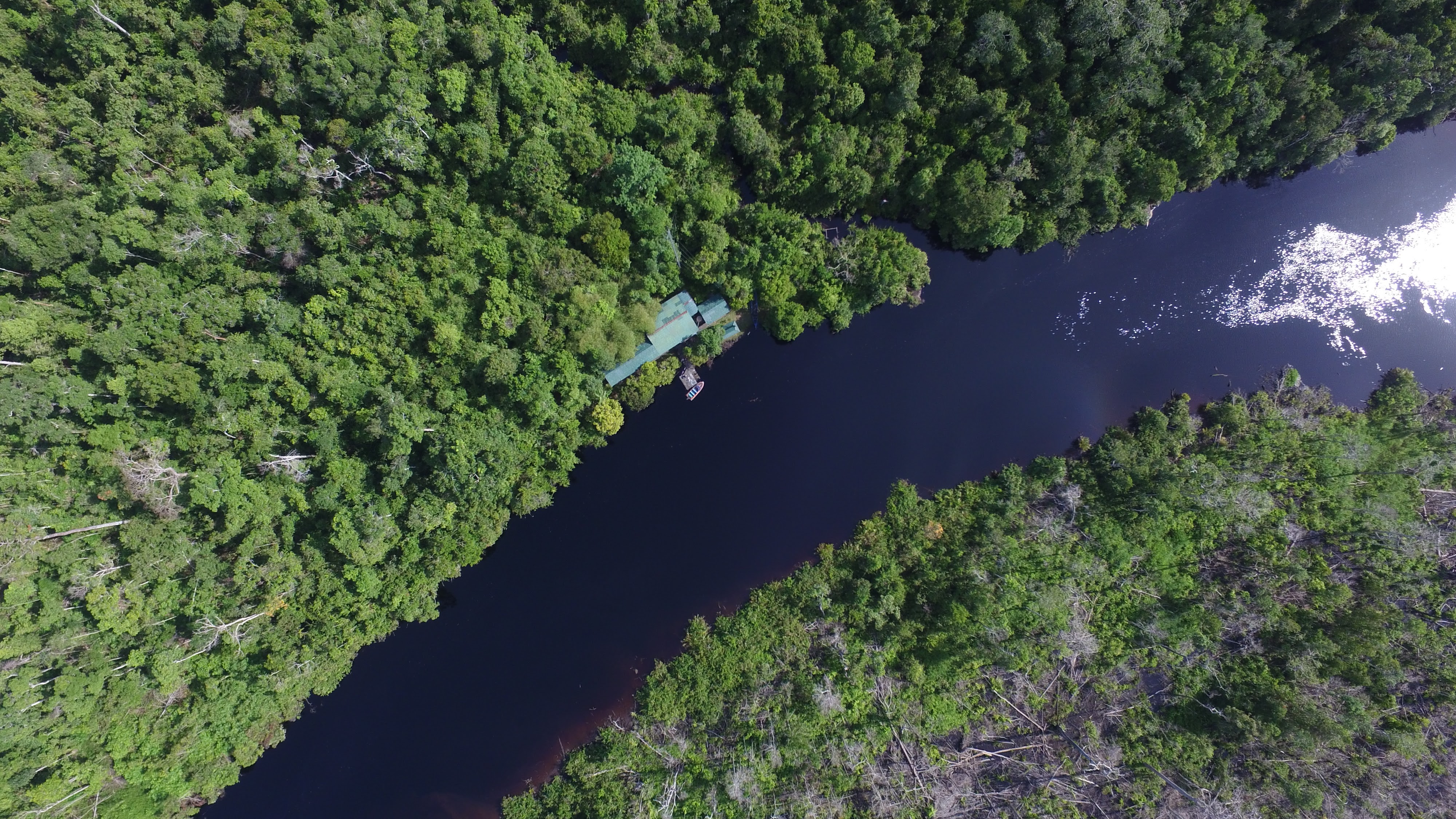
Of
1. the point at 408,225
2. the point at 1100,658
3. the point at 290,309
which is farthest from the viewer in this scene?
the point at 1100,658

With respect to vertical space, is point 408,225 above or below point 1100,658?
above

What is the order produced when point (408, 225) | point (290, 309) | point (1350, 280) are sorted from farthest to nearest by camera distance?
point (1350, 280)
point (408, 225)
point (290, 309)

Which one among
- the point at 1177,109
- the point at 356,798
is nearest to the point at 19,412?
the point at 356,798

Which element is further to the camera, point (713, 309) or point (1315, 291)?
point (1315, 291)

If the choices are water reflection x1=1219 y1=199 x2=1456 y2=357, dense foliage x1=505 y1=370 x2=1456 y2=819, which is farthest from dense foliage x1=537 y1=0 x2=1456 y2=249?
dense foliage x1=505 y1=370 x2=1456 y2=819

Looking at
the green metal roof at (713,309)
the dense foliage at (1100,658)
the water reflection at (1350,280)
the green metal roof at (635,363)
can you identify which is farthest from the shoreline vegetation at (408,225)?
the dense foliage at (1100,658)

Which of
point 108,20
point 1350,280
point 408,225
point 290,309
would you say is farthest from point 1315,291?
point 108,20

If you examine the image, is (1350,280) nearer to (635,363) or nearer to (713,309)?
(713,309)
